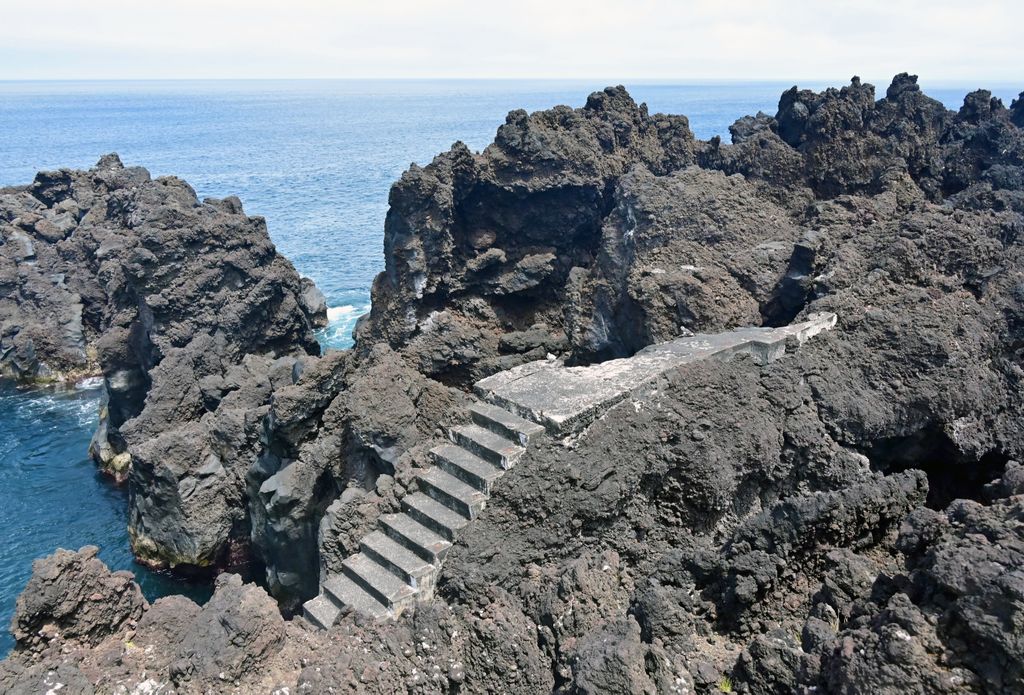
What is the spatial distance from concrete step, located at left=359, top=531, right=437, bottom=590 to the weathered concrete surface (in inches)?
97.1

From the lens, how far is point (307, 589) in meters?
15.8

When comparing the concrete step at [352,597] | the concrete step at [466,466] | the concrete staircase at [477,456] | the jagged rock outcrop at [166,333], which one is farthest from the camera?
the jagged rock outcrop at [166,333]

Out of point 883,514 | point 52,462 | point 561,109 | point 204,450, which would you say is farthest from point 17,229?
point 883,514

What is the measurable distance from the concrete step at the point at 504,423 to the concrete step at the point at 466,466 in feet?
1.58

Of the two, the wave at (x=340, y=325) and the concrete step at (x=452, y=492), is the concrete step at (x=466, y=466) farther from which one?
the wave at (x=340, y=325)

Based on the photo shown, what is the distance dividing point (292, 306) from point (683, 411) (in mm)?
23015

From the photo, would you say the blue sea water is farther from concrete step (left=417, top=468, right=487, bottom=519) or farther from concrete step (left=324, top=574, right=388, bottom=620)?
concrete step (left=417, top=468, right=487, bottom=519)

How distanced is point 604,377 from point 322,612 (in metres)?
5.12

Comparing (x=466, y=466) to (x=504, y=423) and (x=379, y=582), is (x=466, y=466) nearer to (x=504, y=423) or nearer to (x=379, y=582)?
(x=504, y=423)

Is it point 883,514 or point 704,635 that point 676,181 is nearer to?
point 883,514

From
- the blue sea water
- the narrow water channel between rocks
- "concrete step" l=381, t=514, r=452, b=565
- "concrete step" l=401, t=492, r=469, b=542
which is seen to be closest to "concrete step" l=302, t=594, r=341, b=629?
"concrete step" l=381, t=514, r=452, b=565

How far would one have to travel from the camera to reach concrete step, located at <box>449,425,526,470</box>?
10125mm

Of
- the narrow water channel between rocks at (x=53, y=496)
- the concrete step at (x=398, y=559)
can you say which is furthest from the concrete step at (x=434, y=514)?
the narrow water channel between rocks at (x=53, y=496)

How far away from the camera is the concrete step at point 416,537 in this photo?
963 cm
